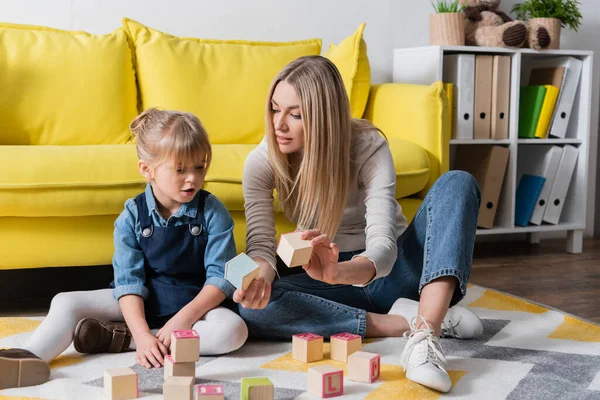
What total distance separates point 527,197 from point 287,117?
5.86 ft

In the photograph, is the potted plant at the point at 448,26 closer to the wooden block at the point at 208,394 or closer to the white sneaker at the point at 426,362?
the white sneaker at the point at 426,362

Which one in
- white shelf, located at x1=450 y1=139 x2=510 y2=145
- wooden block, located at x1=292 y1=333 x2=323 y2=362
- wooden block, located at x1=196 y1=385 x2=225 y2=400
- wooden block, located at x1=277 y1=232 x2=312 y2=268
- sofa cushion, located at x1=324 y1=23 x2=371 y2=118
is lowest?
wooden block, located at x1=292 y1=333 x2=323 y2=362

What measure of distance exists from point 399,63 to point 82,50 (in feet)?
4.13

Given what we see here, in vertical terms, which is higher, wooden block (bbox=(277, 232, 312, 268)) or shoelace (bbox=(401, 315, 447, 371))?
wooden block (bbox=(277, 232, 312, 268))

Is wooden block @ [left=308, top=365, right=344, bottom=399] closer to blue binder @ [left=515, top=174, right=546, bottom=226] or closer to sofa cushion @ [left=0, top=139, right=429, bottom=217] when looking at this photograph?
sofa cushion @ [left=0, top=139, right=429, bottom=217]

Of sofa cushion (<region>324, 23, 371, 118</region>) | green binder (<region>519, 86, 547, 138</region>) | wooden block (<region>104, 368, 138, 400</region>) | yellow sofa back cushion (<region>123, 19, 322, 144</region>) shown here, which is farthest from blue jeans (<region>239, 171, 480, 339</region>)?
green binder (<region>519, 86, 547, 138</region>)

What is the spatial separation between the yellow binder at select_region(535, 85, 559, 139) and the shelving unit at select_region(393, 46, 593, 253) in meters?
0.04

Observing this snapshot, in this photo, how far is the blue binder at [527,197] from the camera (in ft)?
10.1

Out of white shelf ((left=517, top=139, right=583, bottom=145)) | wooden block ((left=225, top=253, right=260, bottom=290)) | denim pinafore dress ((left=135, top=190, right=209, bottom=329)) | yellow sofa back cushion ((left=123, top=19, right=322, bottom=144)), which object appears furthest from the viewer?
white shelf ((left=517, top=139, right=583, bottom=145))

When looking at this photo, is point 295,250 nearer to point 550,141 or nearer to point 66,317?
point 66,317

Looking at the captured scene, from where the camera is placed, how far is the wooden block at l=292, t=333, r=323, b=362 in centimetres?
156

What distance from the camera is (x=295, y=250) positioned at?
4.10ft

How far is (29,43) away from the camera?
243 cm

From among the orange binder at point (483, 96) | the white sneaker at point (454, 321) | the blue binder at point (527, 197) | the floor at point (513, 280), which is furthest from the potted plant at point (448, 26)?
the white sneaker at point (454, 321)
